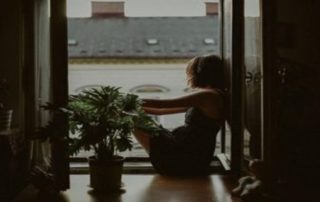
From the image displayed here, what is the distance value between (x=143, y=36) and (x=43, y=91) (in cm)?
432

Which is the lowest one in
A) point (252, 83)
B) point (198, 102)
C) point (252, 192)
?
point (252, 192)

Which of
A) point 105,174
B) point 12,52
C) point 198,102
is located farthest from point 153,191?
point 12,52

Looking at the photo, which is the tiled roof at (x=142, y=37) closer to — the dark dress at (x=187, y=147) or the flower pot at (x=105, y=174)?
the dark dress at (x=187, y=147)

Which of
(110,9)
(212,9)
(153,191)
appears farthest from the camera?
(110,9)

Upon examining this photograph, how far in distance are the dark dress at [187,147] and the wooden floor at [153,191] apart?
0.13 meters

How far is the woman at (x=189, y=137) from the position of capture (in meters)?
4.29

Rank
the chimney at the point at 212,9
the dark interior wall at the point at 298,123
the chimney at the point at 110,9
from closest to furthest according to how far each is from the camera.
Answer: the dark interior wall at the point at 298,123
the chimney at the point at 212,9
the chimney at the point at 110,9

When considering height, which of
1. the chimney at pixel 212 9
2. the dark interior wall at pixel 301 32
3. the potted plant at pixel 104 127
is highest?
the chimney at pixel 212 9

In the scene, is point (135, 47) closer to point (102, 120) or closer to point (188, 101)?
point (188, 101)

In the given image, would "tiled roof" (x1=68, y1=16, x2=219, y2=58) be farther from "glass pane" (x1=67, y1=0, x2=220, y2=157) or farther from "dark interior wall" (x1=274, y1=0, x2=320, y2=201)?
"dark interior wall" (x1=274, y1=0, x2=320, y2=201)

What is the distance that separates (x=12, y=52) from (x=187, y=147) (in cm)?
159

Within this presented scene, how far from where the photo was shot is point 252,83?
12.2ft

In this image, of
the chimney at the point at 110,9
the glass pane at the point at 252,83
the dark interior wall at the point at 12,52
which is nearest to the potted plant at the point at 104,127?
the dark interior wall at the point at 12,52

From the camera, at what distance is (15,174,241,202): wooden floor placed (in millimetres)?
3514
